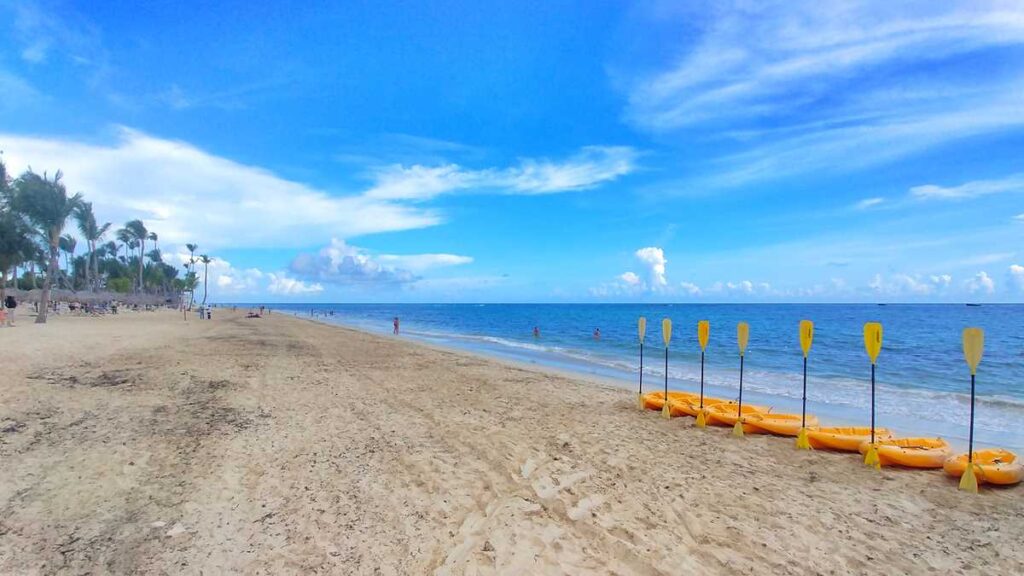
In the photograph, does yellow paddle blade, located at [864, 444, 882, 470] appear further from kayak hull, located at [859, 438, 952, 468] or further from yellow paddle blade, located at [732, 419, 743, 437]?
yellow paddle blade, located at [732, 419, 743, 437]

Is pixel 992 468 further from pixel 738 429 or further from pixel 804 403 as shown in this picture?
pixel 738 429

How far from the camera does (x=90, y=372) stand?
11445mm

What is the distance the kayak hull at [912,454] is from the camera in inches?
255

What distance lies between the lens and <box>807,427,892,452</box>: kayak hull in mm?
7195

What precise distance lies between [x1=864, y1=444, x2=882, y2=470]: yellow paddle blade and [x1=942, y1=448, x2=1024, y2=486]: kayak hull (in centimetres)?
67

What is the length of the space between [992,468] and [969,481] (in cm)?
38

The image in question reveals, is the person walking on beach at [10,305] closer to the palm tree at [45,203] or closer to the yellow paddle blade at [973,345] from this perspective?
the palm tree at [45,203]

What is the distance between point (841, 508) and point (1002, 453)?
3121 millimetres

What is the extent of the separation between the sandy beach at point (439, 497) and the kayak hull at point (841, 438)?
36 cm

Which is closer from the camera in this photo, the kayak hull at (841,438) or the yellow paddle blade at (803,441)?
the kayak hull at (841,438)

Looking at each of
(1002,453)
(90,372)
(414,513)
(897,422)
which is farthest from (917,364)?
(90,372)

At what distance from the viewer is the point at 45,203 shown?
96.0 ft

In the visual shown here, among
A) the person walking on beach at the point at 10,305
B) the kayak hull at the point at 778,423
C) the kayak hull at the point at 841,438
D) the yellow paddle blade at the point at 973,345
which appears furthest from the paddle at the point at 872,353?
the person walking on beach at the point at 10,305

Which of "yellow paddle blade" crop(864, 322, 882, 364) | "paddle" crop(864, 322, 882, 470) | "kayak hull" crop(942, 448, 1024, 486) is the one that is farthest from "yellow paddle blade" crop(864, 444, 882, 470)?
"yellow paddle blade" crop(864, 322, 882, 364)
